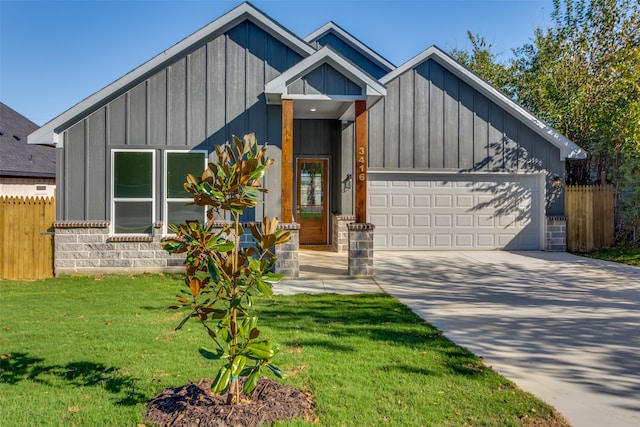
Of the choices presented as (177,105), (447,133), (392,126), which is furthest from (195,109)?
(447,133)

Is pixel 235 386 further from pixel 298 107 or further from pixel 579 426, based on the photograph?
pixel 298 107

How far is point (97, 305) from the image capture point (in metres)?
6.75

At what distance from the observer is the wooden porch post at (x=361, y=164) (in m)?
8.90

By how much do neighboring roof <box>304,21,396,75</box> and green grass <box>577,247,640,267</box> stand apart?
8.90 m

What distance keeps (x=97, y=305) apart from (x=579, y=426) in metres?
6.32

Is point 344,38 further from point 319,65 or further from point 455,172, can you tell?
point 319,65

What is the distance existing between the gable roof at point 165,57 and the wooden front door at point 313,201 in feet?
13.7

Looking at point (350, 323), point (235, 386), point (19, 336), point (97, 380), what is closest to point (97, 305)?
point (19, 336)

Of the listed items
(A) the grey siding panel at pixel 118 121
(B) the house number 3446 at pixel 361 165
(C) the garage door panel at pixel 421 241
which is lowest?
(C) the garage door panel at pixel 421 241

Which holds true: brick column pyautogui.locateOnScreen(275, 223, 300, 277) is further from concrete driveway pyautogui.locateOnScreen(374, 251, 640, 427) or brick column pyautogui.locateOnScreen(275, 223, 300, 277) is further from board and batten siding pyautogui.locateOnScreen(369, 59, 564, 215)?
board and batten siding pyautogui.locateOnScreen(369, 59, 564, 215)

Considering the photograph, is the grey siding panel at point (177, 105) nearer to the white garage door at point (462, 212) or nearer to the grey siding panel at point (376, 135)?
the grey siding panel at point (376, 135)

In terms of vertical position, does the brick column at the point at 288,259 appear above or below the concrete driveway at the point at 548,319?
above

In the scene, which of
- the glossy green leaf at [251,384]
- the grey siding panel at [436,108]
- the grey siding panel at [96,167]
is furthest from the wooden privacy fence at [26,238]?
the grey siding panel at [436,108]

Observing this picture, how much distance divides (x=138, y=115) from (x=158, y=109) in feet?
1.48
